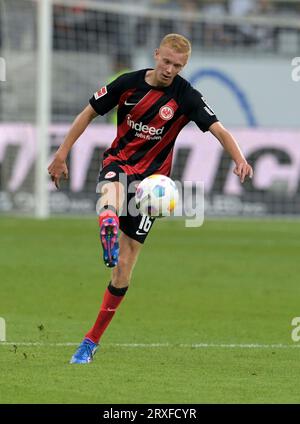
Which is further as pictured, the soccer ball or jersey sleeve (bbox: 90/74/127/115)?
jersey sleeve (bbox: 90/74/127/115)

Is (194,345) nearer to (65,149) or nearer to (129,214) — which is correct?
(129,214)

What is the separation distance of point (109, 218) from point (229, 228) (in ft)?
44.2

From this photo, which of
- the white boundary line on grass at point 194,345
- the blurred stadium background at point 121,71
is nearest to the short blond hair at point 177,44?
the white boundary line on grass at point 194,345

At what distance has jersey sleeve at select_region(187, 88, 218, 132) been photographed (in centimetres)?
852

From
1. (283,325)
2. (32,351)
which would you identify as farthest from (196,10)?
(32,351)

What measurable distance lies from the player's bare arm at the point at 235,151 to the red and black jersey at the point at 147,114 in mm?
90

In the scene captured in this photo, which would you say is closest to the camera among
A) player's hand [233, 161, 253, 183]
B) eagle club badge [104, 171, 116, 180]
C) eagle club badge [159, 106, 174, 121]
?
player's hand [233, 161, 253, 183]

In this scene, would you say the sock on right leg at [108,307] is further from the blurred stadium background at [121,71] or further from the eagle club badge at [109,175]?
the blurred stadium background at [121,71]

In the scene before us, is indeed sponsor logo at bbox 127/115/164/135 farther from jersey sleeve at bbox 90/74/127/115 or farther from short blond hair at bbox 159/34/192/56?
short blond hair at bbox 159/34/192/56

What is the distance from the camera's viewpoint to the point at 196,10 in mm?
27109

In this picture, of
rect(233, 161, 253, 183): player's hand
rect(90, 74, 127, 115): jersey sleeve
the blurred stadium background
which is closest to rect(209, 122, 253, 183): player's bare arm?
rect(233, 161, 253, 183): player's hand

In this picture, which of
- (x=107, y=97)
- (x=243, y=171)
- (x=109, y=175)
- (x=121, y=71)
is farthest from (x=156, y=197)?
(x=121, y=71)

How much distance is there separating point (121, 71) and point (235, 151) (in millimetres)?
15733

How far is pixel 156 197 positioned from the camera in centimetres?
812
